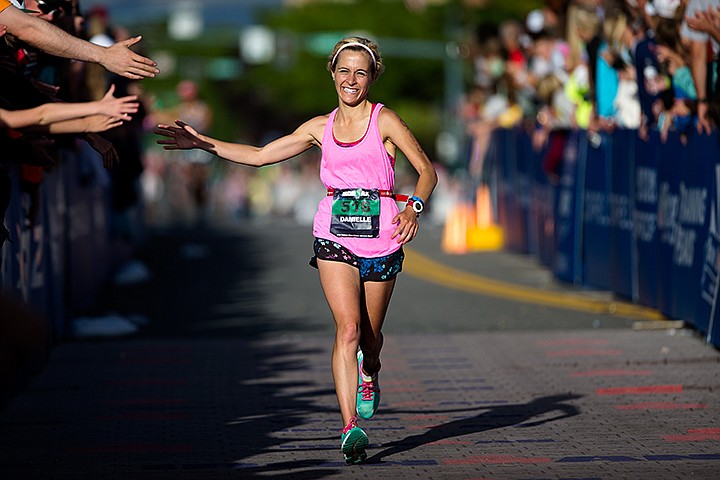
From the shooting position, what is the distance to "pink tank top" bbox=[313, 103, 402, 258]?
7961mm

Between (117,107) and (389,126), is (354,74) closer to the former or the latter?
(389,126)

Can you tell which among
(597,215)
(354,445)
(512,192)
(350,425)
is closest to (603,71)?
(597,215)

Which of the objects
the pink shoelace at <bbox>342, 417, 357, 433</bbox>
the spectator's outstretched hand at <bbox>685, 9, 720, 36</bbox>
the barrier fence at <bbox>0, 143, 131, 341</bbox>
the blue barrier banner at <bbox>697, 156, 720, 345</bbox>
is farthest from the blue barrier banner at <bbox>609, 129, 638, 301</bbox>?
the pink shoelace at <bbox>342, 417, 357, 433</bbox>

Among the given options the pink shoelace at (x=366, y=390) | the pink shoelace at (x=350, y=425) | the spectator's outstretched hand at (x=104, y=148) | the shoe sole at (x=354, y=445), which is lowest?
the shoe sole at (x=354, y=445)

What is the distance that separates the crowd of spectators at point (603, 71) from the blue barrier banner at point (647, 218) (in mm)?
224

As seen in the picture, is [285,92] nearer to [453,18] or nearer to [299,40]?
[299,40]

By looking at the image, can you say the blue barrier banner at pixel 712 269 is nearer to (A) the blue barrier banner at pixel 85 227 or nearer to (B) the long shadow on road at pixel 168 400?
(B) the long shadow on road at pixel 168 400

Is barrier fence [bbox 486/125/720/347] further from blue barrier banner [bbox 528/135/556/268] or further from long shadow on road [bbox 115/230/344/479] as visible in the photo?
long shadow on road [bbox 115/230/344/479]

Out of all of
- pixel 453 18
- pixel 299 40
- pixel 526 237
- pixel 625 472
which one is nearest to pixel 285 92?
pixel 299 40

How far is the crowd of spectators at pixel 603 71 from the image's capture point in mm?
11836

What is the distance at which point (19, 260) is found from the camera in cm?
1055

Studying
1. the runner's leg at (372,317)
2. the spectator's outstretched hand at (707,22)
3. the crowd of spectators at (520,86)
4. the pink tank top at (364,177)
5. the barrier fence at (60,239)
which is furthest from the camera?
the spectator's outstretched hand at (707,22)

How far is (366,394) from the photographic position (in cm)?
819

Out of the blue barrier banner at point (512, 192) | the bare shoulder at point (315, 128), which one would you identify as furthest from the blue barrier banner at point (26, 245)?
the blue barrier banner at point (512, 192)
